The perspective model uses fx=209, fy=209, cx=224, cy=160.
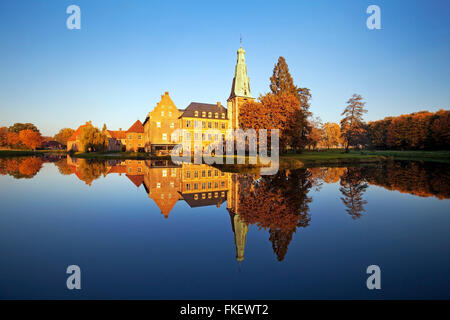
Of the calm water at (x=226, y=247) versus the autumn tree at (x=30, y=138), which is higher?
the autumn tree at (x=30, y=138)

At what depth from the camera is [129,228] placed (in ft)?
25.6

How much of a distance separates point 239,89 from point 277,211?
4958cm

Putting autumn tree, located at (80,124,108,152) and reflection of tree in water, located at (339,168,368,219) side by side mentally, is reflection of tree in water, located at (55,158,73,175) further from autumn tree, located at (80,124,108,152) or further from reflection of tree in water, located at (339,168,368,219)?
reflection of tree in water, located at (339,168,368,219)

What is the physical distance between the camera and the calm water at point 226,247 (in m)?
4.41

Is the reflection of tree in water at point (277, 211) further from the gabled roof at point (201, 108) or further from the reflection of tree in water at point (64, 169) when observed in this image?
the gabled roof at point (201, 108)

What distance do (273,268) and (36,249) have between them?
678 centimetres

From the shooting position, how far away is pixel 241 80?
54.9 meters

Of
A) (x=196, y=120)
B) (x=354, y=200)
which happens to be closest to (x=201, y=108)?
(x=196, y=120)

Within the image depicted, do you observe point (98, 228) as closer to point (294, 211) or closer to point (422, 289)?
point (294, 211)

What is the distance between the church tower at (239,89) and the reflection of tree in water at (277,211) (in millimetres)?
42329

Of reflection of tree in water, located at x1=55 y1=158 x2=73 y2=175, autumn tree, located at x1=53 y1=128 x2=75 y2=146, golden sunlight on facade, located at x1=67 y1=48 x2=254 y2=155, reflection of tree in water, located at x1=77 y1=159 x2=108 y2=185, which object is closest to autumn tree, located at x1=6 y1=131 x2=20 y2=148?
autumn tree, located at x1=53 y1=128 x2=75 y2=146

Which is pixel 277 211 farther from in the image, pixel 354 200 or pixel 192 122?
pixel 192 122

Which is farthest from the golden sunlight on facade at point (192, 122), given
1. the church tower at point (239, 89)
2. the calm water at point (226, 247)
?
the calm water at point (226, 247)
